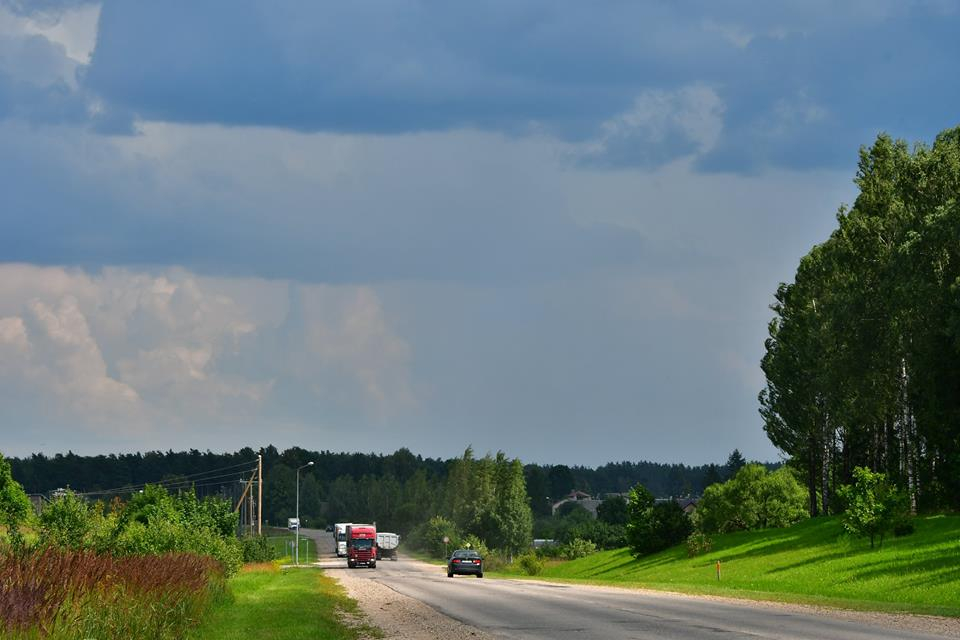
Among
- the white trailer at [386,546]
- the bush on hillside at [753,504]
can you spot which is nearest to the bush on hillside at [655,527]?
the bush on hillside at [753,504]

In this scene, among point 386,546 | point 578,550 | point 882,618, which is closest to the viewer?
point 882,618

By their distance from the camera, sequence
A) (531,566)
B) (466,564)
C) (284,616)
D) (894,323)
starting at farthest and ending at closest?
(531,566) < (466,564) < (894,323) < (284,616)

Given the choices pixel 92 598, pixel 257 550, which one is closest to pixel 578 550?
pixel 257 550

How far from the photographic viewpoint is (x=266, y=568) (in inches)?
3317

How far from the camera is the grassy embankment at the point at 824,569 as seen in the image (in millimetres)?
41062

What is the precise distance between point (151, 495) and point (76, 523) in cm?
2433

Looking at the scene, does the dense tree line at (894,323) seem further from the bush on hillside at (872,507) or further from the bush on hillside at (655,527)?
the bush on hillside at (655,527)

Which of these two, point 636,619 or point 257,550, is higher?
point 257,550

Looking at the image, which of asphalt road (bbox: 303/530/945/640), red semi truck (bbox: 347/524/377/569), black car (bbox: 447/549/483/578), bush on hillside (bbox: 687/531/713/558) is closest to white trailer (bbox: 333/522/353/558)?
red semi truck (bbox: 347/524/377/569)

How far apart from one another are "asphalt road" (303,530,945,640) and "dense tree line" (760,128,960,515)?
24.1m

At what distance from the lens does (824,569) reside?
52719 mm

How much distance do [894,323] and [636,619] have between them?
3879 centimetres

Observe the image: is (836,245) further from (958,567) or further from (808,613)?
(808,613)

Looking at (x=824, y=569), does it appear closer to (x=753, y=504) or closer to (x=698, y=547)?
(x=698, y=547)
